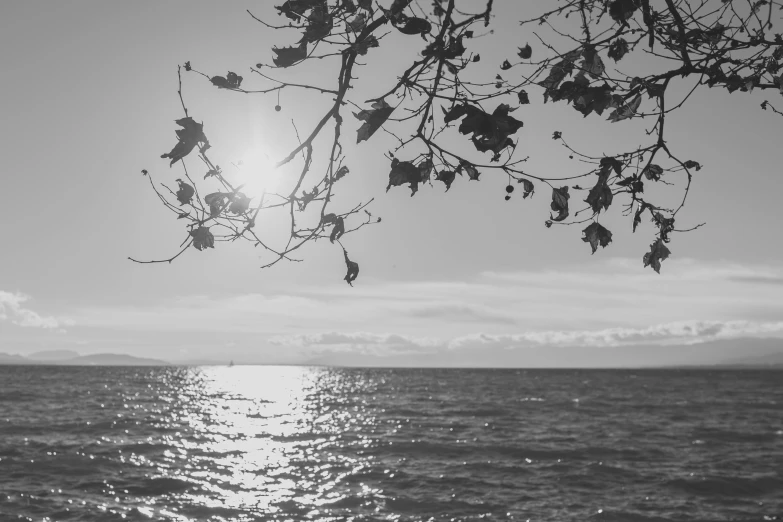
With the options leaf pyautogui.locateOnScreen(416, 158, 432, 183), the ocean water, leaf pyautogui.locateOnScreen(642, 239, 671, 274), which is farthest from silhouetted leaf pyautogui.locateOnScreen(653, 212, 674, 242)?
the ocean water

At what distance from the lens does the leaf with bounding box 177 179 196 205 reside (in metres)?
3.70

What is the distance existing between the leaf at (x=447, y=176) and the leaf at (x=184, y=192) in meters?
1.45

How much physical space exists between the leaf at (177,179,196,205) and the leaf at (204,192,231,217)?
99 mm

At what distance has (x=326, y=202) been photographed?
4199 mm

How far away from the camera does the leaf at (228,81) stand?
382cm

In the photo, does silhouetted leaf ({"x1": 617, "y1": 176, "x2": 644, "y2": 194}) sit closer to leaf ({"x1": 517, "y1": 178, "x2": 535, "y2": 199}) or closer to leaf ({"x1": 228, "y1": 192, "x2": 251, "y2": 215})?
leaf ({"x1": 517, "y1": 178, "x2": 535, "y2": 199})

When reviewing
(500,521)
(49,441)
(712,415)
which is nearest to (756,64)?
(500,521)

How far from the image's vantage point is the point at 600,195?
3730 mm

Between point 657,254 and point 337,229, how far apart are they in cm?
209

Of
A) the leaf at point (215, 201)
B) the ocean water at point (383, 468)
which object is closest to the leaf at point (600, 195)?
the leaf at point (215, 201)

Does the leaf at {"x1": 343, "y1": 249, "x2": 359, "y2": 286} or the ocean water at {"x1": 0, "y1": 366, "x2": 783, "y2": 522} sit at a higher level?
the leaf at {"x1": 343, "y1": 249, "x2": 359, "y2": 286}

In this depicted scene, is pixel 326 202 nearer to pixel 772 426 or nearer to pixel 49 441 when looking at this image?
pixel 49 441

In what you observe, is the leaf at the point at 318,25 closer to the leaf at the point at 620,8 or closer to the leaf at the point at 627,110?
the leaf at the point at 620,8

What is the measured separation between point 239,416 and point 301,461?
2132cm
